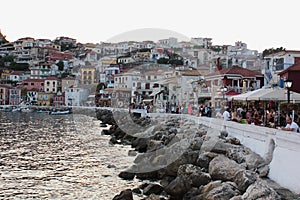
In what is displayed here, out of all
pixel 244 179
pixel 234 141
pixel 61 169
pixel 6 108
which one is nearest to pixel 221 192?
pixel 244 179

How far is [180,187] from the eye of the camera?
434 inches

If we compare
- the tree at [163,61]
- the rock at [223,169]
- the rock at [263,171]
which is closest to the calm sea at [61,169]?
the rock at [223,169]

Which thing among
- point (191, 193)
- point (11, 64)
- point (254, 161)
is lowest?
point (191, 193)

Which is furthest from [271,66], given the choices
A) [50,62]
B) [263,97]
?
[50,62]

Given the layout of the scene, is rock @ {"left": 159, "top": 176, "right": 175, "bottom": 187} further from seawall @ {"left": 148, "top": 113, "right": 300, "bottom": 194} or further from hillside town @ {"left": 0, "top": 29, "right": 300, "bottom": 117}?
hillside town @ {"left": 0, "top": 29, "right": 300, "bottom": 117}

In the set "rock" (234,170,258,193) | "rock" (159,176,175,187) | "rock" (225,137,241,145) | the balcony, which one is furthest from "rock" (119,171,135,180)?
the balcony

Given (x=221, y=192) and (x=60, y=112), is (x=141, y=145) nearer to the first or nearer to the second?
(x=221, y=192)

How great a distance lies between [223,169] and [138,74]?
62.2m

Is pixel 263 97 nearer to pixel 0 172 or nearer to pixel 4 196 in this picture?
pixel 4 196

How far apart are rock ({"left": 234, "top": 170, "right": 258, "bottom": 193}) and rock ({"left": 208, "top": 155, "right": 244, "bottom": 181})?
34 cm

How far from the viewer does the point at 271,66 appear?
3341 cm

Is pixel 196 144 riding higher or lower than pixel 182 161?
higher

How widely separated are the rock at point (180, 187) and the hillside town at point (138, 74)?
1328 centimetres

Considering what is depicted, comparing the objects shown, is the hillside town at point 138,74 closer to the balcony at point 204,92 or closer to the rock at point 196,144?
the balcony at point 204,92
